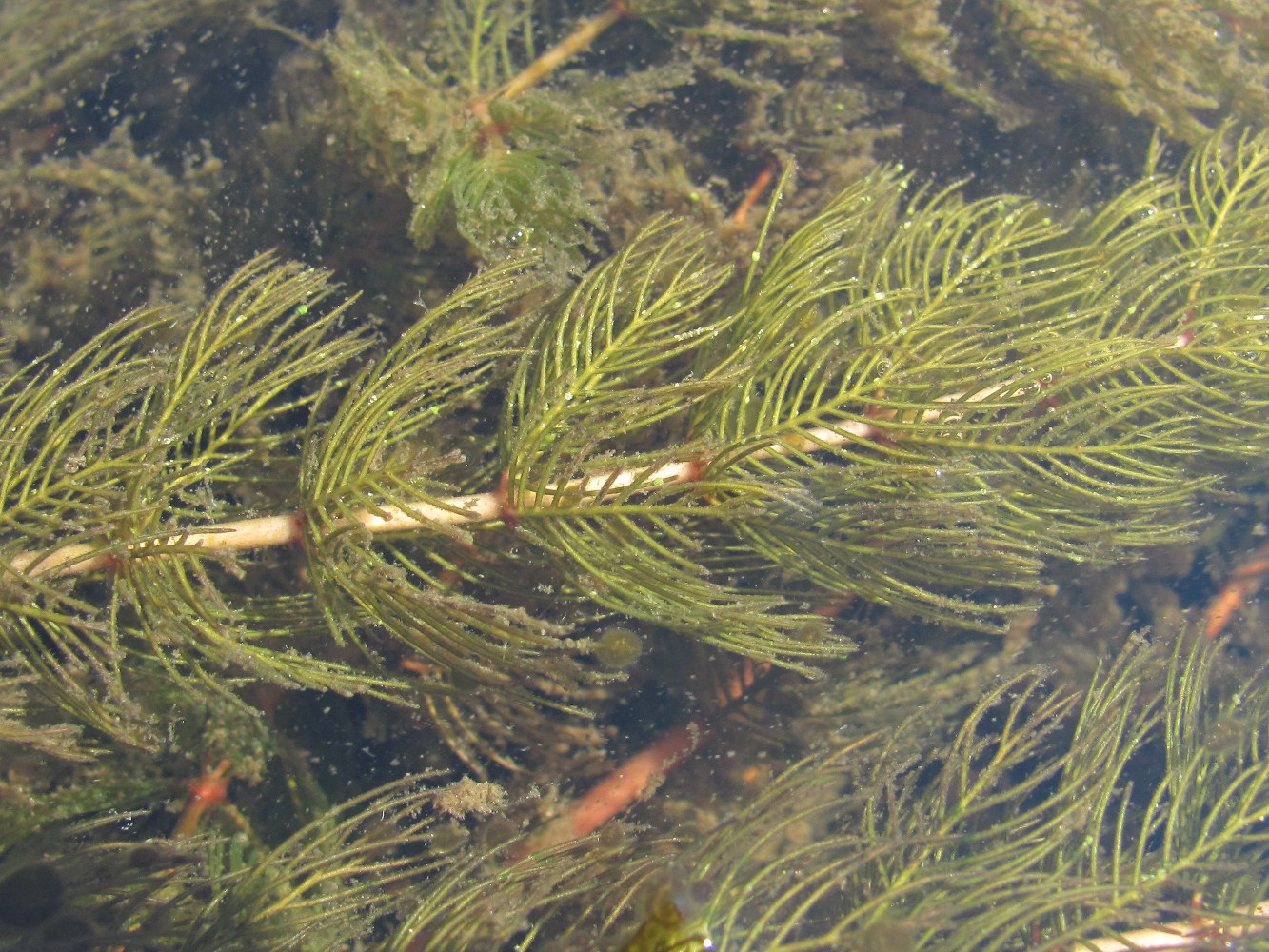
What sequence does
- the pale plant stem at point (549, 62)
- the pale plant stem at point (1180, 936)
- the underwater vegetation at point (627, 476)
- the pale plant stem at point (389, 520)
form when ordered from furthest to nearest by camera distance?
the pale plant stem at point (549, 62), the pale plant stem at point (1180, 936), the underwater vegetation at point (627, 476), the pale plant stem at point (389, 520)

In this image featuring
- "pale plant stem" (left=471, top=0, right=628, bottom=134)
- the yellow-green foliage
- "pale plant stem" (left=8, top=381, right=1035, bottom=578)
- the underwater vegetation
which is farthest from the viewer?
the yellow-green foliage

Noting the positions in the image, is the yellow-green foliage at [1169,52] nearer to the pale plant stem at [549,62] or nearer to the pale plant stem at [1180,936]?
the pale plant stem at [549,62]

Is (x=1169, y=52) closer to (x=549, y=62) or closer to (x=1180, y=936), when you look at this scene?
(x=549, y=62)

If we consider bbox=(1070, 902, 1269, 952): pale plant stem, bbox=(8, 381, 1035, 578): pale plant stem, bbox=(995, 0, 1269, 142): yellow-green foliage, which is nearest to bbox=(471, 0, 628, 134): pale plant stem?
bbox=(8, 381, 1035, 578): pale plant stem

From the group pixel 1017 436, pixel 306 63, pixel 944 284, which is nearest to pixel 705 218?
pixel 944 284

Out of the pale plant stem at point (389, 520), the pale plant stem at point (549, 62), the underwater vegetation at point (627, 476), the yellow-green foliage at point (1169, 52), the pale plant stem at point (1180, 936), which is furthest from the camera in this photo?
the yellow-green foliage at point (1169, 52)

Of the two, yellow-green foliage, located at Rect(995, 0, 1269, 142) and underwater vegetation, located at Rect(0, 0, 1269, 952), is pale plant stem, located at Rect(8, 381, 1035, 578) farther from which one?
yellow-green foliage, located at Rect(995, 0, 1269, 142)

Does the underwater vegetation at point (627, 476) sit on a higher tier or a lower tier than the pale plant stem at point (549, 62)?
lower

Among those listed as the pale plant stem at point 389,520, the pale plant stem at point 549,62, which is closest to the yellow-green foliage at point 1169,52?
the pale plant stem at point 549,62

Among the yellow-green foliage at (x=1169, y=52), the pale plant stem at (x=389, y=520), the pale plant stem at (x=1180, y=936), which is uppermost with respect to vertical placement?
the yellow-green foliage at (x=1169, y=52)

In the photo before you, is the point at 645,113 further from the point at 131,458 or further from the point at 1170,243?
the point at 131,458
